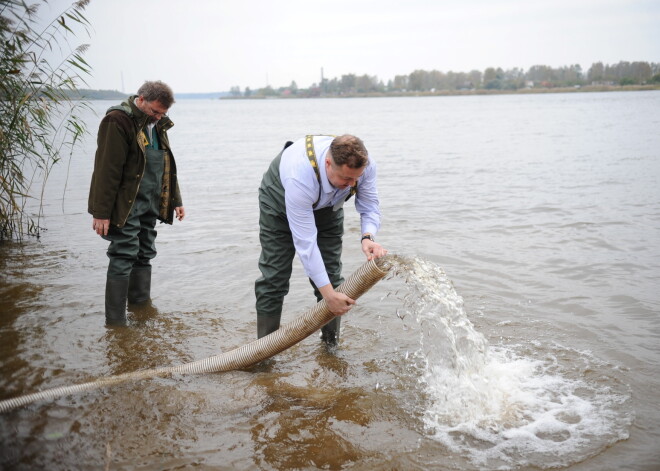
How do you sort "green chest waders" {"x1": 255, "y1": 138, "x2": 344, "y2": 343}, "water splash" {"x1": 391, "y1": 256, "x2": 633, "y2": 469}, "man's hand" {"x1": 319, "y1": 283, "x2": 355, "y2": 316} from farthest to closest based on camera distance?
"green chest waders" {"x1": 255, "y1": 138, "x2": 344, "y2": 343}, "man's hand" {"x1": 319, "y1": 283, "x2": 355, "y2": 316}, "water splash" {"x1": 391, "y1": 256, "x2": 633, "y2": 469}

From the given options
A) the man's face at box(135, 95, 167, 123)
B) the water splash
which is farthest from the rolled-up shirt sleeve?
the man's face at box(135, 95, 167, 123)

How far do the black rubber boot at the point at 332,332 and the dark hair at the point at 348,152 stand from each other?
1946mm

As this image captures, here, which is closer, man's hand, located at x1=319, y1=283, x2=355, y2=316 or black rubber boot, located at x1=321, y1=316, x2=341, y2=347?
man's hand, located at x1=319, y1=283, x2=355, y2=316

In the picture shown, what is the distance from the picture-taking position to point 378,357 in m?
4.94

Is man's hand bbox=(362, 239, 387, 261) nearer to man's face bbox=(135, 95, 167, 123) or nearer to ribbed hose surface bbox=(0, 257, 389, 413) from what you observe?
ribbed hose surface bbox=(0, 257, 389, 413)

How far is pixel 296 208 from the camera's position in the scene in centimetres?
370

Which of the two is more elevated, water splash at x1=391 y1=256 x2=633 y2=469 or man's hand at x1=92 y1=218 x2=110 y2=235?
man's hand at x1=92 y1=218 x2=110 y2=235

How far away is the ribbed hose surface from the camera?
12.8 feet

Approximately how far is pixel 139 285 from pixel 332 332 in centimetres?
228

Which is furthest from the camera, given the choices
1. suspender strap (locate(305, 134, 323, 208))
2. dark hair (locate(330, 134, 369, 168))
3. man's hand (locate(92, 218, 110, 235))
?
man's hand (locate(92, 218, 110, 235))

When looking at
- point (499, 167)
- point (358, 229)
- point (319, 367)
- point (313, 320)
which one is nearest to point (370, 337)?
point (319, 367)

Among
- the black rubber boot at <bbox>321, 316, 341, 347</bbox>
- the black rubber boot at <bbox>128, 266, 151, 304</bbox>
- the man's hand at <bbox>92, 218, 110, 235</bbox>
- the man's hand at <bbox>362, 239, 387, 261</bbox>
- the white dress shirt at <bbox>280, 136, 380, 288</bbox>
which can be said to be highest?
the white dress shirt at <bbox>280, 136, 380, 288</bbox>

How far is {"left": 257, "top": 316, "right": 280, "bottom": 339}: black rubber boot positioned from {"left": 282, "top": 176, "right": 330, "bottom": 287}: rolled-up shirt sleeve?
0.90 m

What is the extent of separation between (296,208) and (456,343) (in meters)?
1.97
